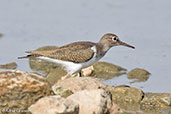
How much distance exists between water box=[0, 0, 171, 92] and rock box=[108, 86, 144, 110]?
1.71 meters

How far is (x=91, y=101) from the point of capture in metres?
8.91

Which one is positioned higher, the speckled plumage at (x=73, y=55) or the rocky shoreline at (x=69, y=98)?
the speckled plumage at (x=73, y=55)

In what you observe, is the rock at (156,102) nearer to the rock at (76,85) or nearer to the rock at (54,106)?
the rock at (76,85)

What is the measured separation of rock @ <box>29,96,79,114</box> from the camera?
8250 millimetres

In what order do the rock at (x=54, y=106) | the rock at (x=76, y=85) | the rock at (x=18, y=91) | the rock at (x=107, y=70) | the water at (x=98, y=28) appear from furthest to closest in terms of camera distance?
the water at (x=98, y=28) → the rock at (x=107, y=70) → the rock at (x=76, y=85) → the rock at (x=18, y=91) → the rock at (x=54, y=106)

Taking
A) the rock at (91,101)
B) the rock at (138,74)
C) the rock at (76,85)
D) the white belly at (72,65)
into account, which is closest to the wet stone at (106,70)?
Result: the rock at (138,74)

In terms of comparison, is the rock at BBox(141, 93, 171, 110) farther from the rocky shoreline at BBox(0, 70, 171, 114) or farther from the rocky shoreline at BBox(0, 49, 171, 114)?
the rocky shoreline at BBox(0, 70, 171, 114)

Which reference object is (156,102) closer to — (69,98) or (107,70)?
(69,98)

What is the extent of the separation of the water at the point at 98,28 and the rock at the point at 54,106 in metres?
4.57

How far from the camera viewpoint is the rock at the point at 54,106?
27.1ft

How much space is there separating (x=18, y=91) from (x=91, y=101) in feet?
4.83

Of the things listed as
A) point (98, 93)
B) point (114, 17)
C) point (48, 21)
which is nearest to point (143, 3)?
point (114, 17)

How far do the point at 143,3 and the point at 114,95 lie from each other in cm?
927

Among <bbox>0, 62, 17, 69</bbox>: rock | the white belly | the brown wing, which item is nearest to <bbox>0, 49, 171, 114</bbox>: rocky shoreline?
the white belly
